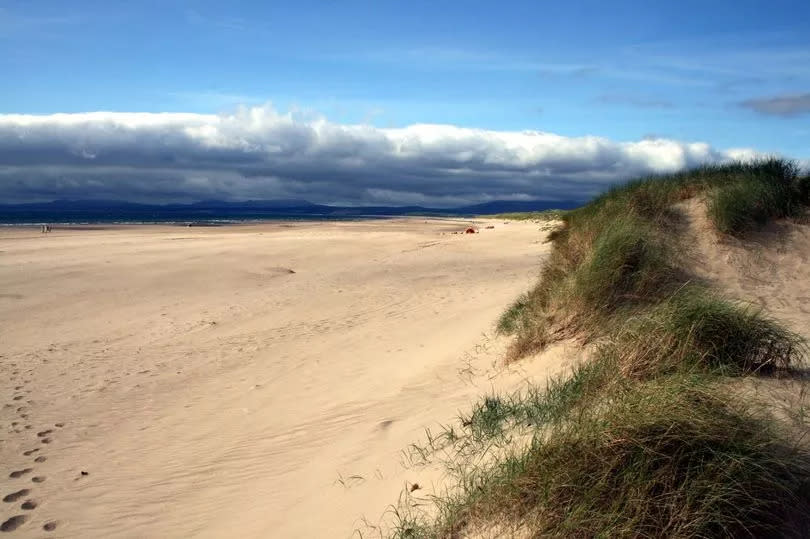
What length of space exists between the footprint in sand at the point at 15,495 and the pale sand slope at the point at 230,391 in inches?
2.0

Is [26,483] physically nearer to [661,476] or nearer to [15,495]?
[15,495]

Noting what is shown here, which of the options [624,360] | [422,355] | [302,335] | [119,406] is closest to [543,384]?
[624,360]

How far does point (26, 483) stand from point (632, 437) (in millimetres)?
5248

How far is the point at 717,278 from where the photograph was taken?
26.0 ft

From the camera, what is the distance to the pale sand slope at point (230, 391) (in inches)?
205

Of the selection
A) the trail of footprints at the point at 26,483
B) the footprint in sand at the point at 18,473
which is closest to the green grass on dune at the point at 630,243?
the trail of footprints at the point at 26,483

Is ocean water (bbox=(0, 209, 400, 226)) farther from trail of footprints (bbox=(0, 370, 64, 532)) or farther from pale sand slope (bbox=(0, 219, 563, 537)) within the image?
trail of footprints (bbox=(0, 370, 64, 532))

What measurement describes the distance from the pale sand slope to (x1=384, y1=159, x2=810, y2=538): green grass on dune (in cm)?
67

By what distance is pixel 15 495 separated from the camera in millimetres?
5551

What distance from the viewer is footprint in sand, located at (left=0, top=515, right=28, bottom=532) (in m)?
4.95

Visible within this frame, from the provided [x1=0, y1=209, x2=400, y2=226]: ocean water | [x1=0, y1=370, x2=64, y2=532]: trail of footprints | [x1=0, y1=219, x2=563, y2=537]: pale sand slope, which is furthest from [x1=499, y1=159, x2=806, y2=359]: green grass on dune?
[x1=0, y1=209, x2=400, y2=226]: ocean water

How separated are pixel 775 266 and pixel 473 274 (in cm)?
961

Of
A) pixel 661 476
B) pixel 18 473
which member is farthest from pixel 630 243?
pixel 18 473

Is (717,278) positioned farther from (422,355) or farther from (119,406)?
(119,406)
